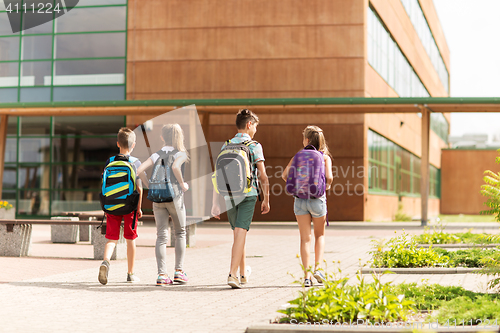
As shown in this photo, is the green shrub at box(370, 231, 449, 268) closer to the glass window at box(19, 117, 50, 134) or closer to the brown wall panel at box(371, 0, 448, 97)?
the brown wall panel at box(371, 0, 448, 97)

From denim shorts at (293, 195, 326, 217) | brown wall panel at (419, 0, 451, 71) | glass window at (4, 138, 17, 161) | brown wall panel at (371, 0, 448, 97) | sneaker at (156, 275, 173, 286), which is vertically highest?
brown wall panel at (419, 0, 451, 71)

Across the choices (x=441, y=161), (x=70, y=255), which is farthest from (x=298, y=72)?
(x=441, y=161)

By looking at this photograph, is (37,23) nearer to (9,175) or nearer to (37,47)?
(37,47)

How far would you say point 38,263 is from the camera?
9828 millimetres

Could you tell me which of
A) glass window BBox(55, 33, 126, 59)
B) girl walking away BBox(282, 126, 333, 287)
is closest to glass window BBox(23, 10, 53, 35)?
glass window BBox(55, 33, 126, 59)

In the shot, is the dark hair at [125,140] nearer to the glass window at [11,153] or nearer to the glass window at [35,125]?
the glass window at [35,125]

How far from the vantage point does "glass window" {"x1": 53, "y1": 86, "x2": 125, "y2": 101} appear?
83.4 feet

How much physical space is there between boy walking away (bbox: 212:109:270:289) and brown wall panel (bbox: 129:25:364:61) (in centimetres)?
A: 1810

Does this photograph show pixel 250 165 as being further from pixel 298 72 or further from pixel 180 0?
pixel 180 0

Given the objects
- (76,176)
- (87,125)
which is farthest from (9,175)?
(87,125)

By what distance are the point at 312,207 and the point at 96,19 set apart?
2136 centimetres

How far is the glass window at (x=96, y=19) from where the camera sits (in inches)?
1009

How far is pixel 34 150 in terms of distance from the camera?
1021 inches

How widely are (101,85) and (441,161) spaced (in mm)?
31916
